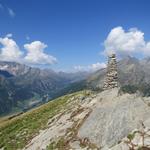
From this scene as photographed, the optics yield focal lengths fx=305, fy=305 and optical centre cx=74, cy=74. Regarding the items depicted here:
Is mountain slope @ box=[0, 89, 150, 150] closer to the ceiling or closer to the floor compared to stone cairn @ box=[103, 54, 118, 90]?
closer to the floor

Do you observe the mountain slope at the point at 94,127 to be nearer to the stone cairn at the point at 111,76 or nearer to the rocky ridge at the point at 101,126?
the rocky ridge at the point at 101,126

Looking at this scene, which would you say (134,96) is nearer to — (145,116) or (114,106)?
(114,106)

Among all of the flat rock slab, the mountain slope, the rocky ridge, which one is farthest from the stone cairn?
the flat rock slab

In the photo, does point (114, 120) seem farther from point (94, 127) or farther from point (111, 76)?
point (111, 76)

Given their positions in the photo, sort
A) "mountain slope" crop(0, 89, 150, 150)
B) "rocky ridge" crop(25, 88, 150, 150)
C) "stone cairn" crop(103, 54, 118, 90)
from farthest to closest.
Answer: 1. "stone cairn" crop(103, 54, 118, 90)
2. "mountain slope" crop(0, 89, 150, 150)
3. "rocky ridge" crop(25, 88, 150, 150)

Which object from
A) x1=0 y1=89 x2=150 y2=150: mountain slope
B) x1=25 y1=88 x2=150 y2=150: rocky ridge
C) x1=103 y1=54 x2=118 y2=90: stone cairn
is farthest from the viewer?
x1=103 y1=54 x2=118 y2=90: stone cairn

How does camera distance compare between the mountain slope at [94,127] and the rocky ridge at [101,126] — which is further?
the mountain slope at [94,127]

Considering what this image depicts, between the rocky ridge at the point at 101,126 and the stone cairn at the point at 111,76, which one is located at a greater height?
the stone cairn at the point at 111,76

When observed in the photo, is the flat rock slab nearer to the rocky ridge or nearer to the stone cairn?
the rocky ridge

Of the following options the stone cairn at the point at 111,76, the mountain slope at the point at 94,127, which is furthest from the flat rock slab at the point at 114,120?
the stone cairn at the point at 111,76

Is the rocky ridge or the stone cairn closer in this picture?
the rocky ridge

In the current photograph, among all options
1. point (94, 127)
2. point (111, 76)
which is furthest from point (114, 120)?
point (111, 76)

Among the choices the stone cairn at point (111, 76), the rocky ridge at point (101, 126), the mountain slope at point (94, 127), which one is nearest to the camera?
the rocky ridge at point (101, 126)

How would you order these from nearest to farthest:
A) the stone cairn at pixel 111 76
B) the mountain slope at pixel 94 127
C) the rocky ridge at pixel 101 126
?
the rocky ridge at pixel 101 126 → the mountain slope at pixel 94 127 → the stone cairn at pixel 111 76
